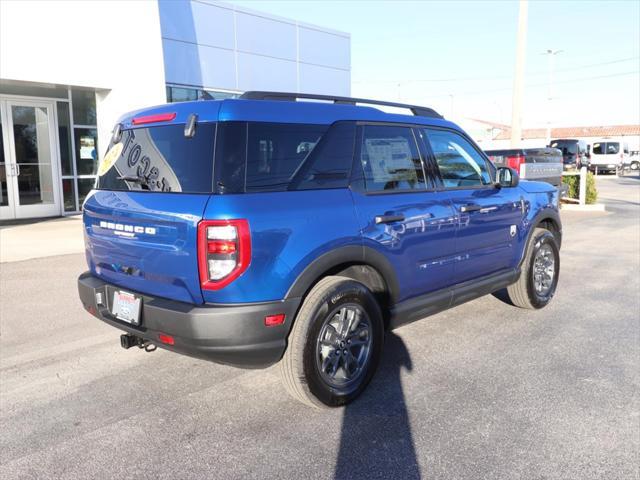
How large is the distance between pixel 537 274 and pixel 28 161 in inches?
426

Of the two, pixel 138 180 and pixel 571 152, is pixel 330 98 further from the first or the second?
pixel 571 152

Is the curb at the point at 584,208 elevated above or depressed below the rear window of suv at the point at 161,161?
below

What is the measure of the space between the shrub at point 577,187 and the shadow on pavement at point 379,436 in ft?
45.7

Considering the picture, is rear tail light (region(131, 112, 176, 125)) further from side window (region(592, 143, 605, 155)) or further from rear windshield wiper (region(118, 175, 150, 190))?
side window (region(592, 143, 605, 155))

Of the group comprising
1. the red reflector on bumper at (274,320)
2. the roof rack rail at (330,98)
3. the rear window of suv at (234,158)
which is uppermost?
the roof rack rail at (330,98)

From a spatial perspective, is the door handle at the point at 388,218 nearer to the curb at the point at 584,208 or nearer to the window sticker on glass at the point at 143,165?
the window sticker on glass at the point at 143,165

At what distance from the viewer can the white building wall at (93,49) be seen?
10.0 m

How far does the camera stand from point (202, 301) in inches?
119

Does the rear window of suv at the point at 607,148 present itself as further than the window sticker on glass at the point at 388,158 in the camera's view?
Yes

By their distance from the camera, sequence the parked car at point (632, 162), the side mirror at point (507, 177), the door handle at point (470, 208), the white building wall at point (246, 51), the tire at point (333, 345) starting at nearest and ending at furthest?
the tire at point (333, 345) → the door handle at point (470, 208) → the side mirror at point (507, 177) → the white building wall at point (246, 51) → the parked car at point (632, 162)

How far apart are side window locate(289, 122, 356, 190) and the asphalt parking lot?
1448 millimetres

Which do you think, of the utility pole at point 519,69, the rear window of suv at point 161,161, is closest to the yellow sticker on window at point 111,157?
the rear window of suv at point 161,161

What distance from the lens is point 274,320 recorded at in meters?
3.09

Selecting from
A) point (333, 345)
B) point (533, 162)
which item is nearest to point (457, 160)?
point (333, 345)
